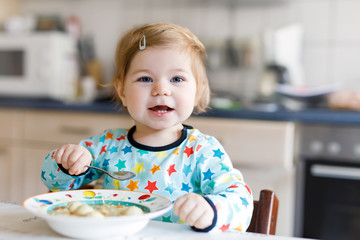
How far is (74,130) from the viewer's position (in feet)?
7.51

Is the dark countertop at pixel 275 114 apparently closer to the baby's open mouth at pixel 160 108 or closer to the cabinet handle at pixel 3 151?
the cabinet handle at pixel 3 151

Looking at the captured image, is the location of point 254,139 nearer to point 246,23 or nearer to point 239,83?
point 239,83

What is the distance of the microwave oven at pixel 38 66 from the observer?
2.53 meters

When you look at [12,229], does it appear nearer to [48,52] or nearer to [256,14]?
[48,52]

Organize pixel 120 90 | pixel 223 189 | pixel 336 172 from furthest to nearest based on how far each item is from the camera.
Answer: pixel 336 172, pixel 120 90, pixel 223 189

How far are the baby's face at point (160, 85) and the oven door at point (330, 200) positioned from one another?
3.79 ft

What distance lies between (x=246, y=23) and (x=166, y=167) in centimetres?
185

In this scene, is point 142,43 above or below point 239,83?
above

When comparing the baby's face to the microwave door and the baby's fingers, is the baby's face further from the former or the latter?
the microwave door

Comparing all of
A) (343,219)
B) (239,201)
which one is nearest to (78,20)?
(343,219)

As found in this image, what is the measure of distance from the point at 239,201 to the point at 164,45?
36 centimetres

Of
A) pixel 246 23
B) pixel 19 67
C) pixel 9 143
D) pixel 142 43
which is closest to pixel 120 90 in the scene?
pixel 142 43

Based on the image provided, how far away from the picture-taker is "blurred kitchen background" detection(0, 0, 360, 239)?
192cm

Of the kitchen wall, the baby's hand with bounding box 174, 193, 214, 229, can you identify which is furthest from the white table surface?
the kitchen wall
